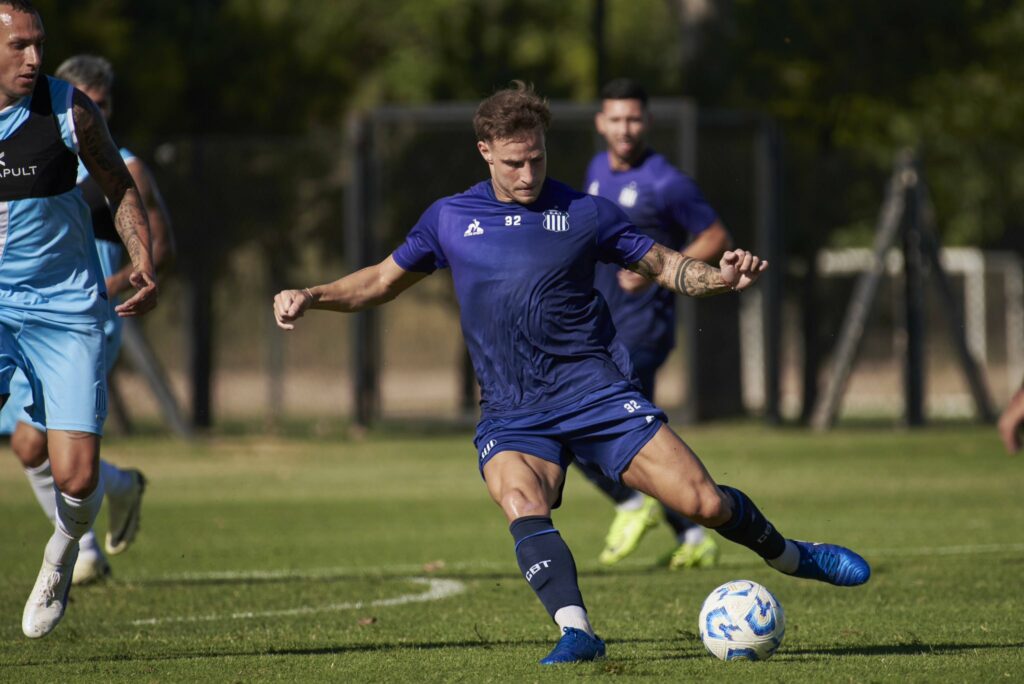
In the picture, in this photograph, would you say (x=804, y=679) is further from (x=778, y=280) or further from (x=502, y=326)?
(x=778, y=280)

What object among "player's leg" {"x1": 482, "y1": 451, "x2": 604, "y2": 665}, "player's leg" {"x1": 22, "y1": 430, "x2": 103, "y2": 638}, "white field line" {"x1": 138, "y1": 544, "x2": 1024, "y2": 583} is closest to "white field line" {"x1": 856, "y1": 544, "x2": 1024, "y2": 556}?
"white field line" {"x1": 138, "y1": 544, "x2": 1024, "y2": 583}

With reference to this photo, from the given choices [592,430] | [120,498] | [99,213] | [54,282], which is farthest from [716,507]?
[120,498]

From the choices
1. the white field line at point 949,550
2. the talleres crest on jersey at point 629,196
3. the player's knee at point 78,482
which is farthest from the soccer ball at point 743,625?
the white field line at point 949,550

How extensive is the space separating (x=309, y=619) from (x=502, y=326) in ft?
6.82

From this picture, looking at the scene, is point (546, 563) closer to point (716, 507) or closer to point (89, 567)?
point (716, 507)

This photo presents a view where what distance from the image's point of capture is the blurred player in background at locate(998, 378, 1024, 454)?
5848 mm

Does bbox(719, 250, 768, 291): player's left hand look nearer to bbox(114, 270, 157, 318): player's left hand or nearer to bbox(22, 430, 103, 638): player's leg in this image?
bbox(114, 270, 157, 318): player's left hand

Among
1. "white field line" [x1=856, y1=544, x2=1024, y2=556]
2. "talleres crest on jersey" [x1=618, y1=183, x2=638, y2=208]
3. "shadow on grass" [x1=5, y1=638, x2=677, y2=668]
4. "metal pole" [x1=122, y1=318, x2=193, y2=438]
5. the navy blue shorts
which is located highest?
"talleres crest on jersey" [x1=618, y1=183, x2=638, y2=208]

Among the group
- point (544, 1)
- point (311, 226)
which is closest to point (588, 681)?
point (311, 226)

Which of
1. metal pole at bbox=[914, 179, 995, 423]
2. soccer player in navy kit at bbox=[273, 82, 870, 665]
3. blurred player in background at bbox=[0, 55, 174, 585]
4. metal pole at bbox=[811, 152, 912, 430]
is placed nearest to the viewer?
soccer player in navy kit at bbox=[273, 82, 870, 665]

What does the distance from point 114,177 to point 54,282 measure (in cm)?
51

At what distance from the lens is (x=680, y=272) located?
6.27 m

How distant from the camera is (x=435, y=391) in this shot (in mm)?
20375

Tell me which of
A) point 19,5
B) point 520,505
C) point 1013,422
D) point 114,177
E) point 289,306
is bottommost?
point 520,505
